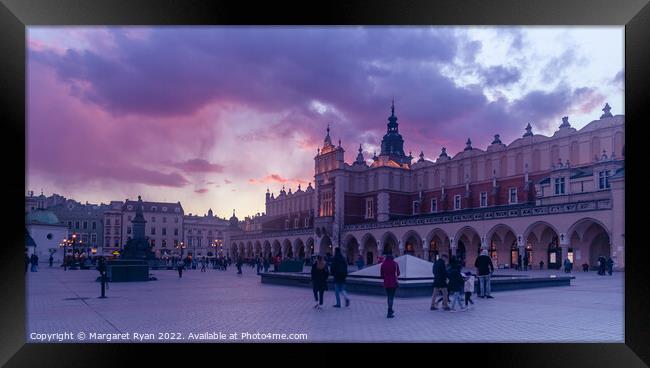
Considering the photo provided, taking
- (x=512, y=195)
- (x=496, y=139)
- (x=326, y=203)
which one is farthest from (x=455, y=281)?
(x=326, y=203)

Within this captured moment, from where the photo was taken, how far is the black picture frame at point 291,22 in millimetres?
9062

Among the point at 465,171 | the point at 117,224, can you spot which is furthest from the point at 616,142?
the point at 117,224

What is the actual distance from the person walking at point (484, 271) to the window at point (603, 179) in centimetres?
2414

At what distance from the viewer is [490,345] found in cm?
884

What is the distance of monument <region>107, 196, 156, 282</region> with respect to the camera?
1021 inches

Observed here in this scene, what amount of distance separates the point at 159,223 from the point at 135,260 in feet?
190

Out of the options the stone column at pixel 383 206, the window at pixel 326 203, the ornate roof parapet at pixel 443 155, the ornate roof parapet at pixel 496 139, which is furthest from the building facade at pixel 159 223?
the ornate roof parapet at pixel 496 139

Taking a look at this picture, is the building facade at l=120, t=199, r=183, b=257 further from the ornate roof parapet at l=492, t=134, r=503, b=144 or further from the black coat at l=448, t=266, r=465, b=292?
the black coat at l=448, t=266, r=465, b=292

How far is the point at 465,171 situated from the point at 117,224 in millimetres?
56676

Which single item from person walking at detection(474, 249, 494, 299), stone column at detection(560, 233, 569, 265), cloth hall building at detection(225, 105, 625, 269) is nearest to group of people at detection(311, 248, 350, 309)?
person walking at detection(474, 249, 494, 299)

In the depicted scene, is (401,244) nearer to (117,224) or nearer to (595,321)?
(595,321)

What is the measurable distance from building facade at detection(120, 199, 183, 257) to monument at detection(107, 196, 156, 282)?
4134 centimetres

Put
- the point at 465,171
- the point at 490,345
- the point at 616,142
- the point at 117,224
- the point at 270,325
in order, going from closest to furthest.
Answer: the point at 490,345 < the point at 270,325 < the point at 616,142 < the point at 465,171 < the point at 117,224

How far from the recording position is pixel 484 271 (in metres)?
15.8
